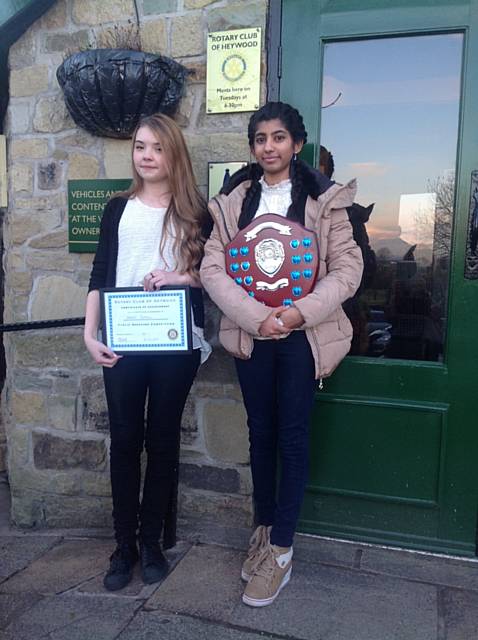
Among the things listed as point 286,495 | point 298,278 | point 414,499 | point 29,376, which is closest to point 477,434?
point 414,499

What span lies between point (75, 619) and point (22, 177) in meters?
2.14

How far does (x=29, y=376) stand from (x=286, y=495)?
1.60m

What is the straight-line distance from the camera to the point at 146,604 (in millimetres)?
2363

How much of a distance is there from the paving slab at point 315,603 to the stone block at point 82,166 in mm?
1934

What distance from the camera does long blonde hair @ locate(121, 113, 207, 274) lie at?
2385mm

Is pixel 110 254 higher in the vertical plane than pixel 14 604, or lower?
higher

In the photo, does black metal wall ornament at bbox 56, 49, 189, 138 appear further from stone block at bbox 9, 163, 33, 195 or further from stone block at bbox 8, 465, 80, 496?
stone block at bbox 8, 465, 80, 496

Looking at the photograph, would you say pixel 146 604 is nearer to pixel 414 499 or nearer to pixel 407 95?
pixel 414 499

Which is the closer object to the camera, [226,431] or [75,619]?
[75,619]

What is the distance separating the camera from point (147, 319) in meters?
2.34

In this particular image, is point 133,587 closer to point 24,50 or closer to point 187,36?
point 187,36

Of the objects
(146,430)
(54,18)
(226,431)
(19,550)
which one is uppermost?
(54,18)

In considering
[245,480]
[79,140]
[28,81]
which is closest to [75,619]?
[245,480]

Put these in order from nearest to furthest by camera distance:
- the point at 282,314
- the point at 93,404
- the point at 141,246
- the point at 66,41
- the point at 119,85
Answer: the point at 282,314 → the point at 141,246 → the point at 119,85 → the point at 66,41 → the point at 93,404
